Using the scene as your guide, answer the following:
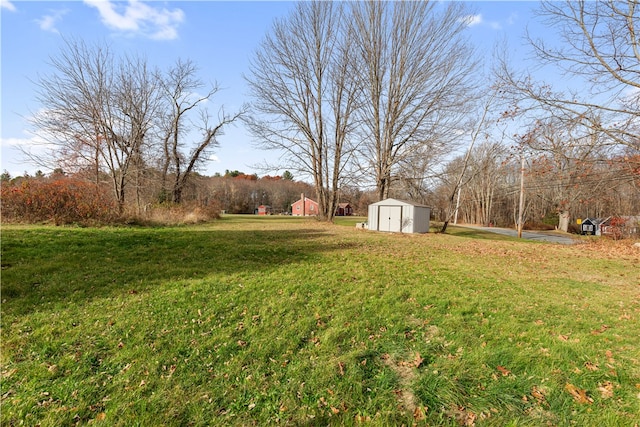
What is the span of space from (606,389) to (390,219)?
1579 centimetres

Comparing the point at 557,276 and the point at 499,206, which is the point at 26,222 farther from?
the point at 499,206

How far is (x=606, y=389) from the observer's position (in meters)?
2.74

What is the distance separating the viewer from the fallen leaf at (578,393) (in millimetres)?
2611

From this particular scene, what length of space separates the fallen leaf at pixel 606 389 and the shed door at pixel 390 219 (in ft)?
50.4

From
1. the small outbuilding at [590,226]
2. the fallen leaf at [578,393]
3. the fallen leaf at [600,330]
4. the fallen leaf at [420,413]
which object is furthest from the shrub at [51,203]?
the small outbuilding at [590,226]

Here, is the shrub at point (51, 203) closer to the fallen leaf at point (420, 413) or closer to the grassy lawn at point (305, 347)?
the grassy lawn at point (305, 347)

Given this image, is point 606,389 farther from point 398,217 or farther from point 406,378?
point 398,217

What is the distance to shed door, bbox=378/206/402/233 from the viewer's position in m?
18.1

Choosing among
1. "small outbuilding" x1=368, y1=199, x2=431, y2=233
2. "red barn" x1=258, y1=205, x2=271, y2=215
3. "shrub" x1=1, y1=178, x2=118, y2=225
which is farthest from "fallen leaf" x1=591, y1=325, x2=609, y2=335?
"red barn" x1=258, y1=205, x2=271, y2=215

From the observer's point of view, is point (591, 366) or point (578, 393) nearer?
point (578, 393)

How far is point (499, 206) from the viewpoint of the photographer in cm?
4359

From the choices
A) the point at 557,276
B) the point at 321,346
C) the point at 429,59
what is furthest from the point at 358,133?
the point at 321,346

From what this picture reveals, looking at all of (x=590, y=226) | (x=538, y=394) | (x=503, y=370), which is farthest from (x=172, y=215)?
(x=590, y=226)

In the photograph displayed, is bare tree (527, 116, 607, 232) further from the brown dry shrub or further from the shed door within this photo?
the brown dry shrub
